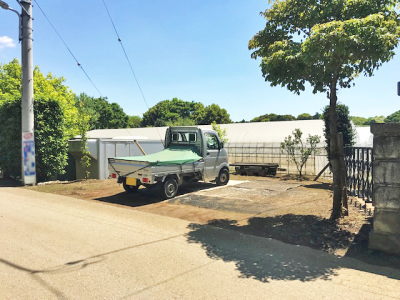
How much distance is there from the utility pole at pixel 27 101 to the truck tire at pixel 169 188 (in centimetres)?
672

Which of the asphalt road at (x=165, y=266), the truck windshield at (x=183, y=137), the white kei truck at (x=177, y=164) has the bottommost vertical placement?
the asphalt road at (x=165, y=266)

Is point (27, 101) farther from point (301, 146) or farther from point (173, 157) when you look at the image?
point (301, 146)

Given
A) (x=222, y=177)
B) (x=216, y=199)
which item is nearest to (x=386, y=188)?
(x=216, y=199)

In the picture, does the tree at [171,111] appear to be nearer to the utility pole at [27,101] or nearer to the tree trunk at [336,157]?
the utility pole at [27,101]

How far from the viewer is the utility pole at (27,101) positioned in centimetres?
1295

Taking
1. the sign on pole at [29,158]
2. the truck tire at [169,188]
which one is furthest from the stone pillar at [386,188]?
the sign on pole at [29,158]

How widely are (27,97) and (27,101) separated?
0.17 metres

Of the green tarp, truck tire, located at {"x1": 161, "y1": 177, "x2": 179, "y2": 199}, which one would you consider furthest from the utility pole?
truck tire, located at {"x1": 161, "y1": 177, "x2": 179, "y2": 199}

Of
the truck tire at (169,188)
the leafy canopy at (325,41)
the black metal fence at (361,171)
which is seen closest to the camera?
the leafy canopy at (325,41)

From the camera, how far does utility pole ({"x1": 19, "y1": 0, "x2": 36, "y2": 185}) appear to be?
1295 cm

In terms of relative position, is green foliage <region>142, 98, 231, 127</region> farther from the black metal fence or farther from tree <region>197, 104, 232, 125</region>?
the black metal fence

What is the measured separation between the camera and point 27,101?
13000 mm

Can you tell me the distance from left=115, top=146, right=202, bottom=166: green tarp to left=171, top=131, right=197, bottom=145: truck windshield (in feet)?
Result: 0.80

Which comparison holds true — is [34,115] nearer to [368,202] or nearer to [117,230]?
[117,230]
